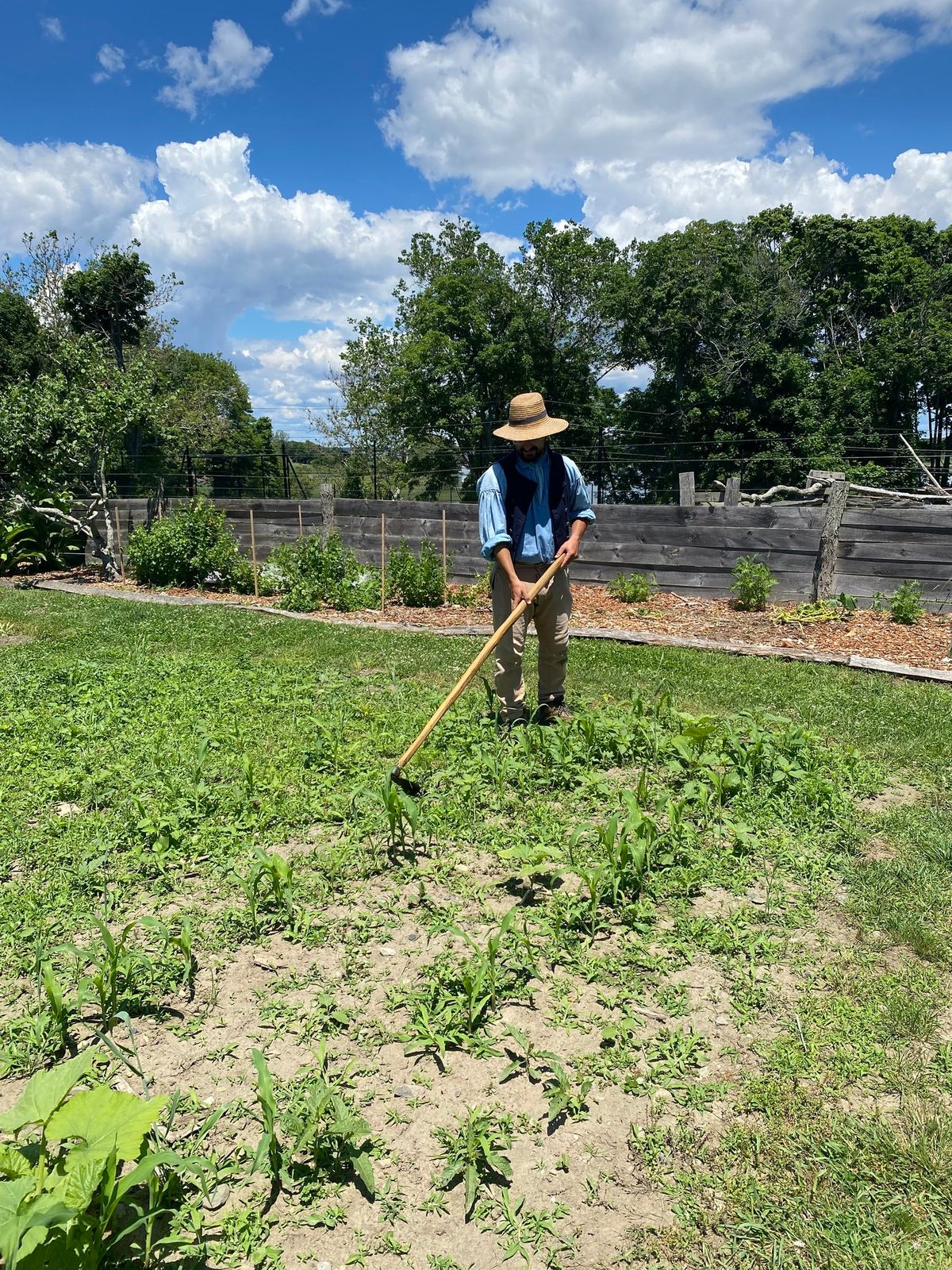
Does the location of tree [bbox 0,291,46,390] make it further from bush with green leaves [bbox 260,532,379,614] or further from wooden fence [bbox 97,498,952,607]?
bush with green leaves [bbox 260,532,379,614]

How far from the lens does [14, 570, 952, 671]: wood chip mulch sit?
→ 7723 mm

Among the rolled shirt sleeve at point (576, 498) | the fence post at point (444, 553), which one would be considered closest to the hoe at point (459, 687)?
the rolled shirt sleeve at point (576, 498)

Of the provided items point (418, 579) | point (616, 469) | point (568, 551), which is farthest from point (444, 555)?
point (616, 469)

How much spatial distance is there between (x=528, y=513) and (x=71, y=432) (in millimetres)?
10953

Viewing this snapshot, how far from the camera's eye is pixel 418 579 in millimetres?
10422

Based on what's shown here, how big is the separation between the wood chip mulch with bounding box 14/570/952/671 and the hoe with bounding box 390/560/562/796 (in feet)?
12.1

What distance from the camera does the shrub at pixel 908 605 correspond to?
8547mm

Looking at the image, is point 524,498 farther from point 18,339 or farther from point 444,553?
point 18,339

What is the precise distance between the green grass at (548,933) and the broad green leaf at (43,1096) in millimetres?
464

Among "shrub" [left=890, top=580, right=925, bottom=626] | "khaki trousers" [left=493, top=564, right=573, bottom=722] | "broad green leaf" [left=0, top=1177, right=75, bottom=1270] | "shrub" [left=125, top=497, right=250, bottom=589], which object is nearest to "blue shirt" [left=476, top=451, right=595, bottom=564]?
"khaki trousers" [left=493, top=564, right=573, bottom=722]

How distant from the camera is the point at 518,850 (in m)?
3.34

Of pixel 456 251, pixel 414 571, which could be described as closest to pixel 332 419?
pixel 456 251

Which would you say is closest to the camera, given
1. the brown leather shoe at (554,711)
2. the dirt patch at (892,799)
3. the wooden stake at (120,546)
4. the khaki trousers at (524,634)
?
the dirt patch at (892,799)

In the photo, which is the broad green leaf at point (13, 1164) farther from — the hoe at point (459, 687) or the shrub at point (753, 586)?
the shrub at point (753, 586)
